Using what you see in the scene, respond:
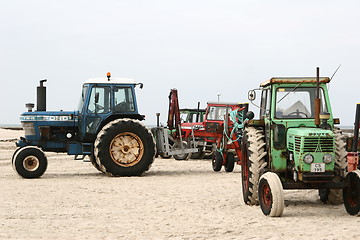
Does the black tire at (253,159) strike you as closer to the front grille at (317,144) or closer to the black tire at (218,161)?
the front grille at (317,144)

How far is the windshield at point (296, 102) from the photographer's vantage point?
9.70 metres

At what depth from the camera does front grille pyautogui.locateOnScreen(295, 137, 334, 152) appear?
874 cm

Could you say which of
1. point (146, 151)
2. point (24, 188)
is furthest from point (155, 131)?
point (24, 188)

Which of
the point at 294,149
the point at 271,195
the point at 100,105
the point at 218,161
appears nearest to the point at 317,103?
the point at 294,149

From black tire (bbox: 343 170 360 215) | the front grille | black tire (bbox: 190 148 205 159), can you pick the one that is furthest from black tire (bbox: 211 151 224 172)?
the front grille

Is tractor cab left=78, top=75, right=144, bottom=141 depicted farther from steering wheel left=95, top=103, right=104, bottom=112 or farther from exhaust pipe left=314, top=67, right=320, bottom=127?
exhaust pipe left=314, top=67, right=320, bottom=127

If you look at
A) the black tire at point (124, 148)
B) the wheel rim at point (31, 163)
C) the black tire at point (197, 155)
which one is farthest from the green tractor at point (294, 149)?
the black tire at point (197, 155)

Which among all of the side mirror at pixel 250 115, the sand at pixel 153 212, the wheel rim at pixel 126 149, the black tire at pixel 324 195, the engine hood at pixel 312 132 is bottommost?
the sand at pixel 153 212

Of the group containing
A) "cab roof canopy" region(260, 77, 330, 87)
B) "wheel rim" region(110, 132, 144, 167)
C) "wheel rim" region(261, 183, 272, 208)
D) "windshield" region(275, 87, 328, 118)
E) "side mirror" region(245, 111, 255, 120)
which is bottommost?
"wheel rim" region(261, 183, 272, 208)

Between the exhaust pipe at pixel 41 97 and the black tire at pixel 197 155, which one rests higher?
the exhaust pipe at pixel 41 97

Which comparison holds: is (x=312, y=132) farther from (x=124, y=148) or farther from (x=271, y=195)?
(x=124, y=148)

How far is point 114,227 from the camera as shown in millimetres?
8055

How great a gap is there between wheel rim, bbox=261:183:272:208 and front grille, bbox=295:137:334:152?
30.2 inches

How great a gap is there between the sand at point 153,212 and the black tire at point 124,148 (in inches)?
24.4
